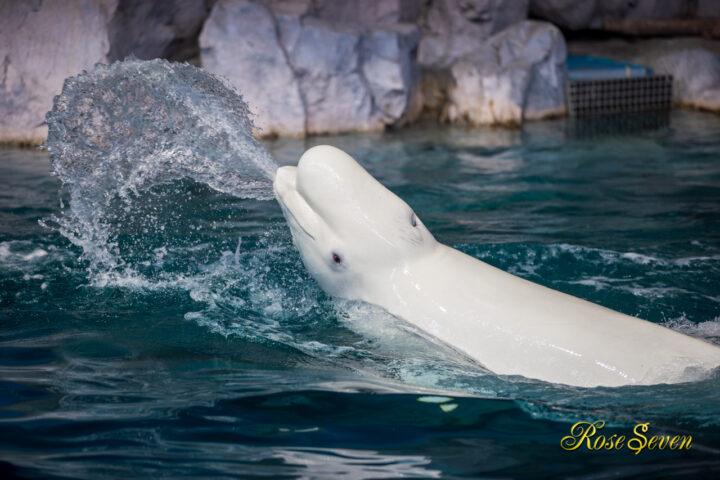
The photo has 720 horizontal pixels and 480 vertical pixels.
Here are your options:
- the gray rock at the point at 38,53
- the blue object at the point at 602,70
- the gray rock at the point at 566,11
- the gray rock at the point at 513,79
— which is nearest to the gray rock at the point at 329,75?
the gray rock at the point at 513,79

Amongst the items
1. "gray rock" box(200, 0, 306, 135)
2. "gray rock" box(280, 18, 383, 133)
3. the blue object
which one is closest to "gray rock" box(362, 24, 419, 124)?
"gray rock" box(280, 18, 383, 133)

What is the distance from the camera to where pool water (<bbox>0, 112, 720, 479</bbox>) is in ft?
9.62

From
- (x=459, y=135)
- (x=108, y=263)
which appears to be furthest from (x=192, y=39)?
(x=108, y=263)

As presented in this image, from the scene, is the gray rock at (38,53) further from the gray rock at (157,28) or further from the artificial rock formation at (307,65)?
the artificial rock formation at (307,65)

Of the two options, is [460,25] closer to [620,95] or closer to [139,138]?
[620,95]

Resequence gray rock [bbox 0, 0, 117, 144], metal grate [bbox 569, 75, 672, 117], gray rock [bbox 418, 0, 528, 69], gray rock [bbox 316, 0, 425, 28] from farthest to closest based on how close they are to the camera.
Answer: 1. gray rock [bbox 418, 0, 528, 69]
2. metal grate [bbox 569, 75, 672, 117]
3. gray rock [bbox 316, 0, 425, 28]
4. gray rock [bbox 0, 0, 117, 144]

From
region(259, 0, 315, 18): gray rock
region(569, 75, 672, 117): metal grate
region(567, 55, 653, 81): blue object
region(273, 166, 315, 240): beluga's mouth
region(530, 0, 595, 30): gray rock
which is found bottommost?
region(273, 166, 315, 240): beluga's mouth

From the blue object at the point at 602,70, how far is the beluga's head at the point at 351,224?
13.0 meters

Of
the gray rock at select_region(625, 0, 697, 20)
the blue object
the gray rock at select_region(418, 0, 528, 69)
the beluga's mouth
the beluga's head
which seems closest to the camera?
the beluga's head

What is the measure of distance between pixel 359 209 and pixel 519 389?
4.15 feet

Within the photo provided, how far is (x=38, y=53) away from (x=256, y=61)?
367cm

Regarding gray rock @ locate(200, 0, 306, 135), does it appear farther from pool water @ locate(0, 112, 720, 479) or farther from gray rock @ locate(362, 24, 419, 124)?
pool water @ locate(0, 112, 720, 479)

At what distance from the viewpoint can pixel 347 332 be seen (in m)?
4.29

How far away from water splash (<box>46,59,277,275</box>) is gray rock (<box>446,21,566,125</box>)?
8891 mm
